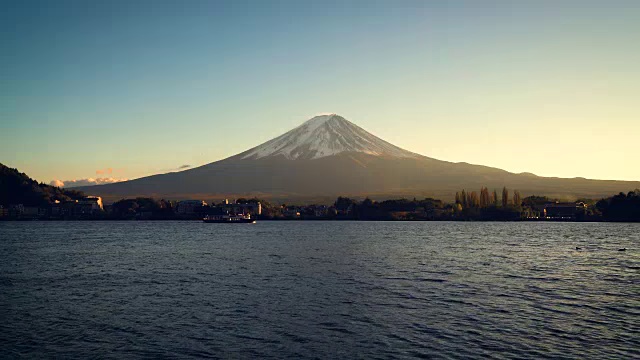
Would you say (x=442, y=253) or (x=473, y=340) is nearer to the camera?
(x=473, y=340)

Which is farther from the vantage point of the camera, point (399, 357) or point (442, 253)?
point (442, 253)

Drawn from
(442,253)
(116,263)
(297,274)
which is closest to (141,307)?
(297,274)

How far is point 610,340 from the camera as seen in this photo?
27391 mm

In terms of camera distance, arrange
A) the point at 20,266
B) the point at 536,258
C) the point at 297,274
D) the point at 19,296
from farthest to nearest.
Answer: the point at 536,258 < the point at 20,266 < the point at 297,274 < the point at 19,296

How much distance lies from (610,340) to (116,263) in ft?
198

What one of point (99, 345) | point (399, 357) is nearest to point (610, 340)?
point (399, 357)

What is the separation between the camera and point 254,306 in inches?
1473

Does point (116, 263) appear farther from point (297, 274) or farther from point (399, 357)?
point (399, 357)

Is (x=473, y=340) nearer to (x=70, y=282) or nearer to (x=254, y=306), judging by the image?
(x=254, y=306)

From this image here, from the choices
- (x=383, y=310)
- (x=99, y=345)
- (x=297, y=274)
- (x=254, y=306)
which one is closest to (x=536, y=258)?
(x=297, y=274)

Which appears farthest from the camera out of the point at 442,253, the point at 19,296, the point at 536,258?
the point at 442,253

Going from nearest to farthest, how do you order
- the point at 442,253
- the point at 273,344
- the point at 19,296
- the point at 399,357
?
the point at 399,357 < the point at 273,344 < the point at 19,296 < the point at 442,253

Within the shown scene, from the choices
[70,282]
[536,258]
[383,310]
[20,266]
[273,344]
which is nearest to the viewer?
[273,344]

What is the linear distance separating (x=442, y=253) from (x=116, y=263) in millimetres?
49060
